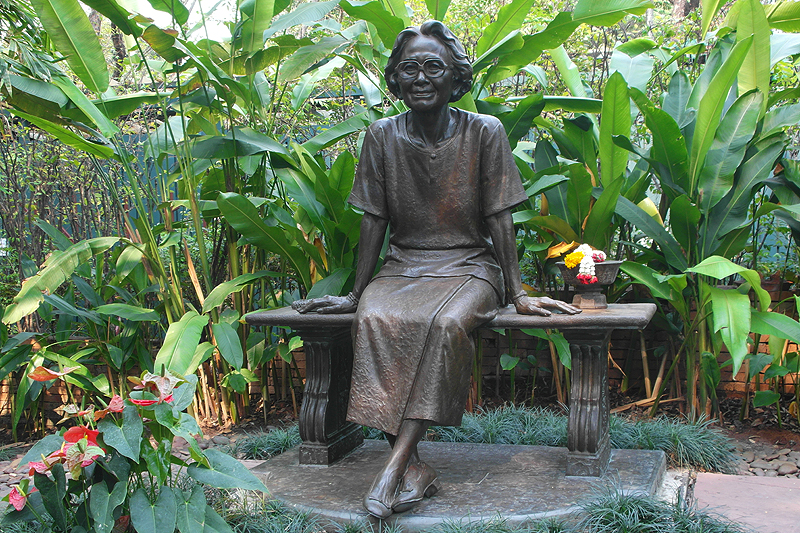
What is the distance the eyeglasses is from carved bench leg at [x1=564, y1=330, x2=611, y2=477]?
115 centimetres

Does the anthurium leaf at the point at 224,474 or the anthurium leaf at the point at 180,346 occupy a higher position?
the anthurium leaf at the point at 180,346

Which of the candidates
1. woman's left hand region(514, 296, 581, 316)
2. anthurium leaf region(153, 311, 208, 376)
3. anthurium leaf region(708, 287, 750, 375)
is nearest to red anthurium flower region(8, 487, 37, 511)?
anthurium leaf region(153, 311, 208, 376)

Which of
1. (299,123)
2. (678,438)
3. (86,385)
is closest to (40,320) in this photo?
(86,385)

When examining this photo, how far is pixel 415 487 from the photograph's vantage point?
2.61m

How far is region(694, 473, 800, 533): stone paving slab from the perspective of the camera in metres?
2.56

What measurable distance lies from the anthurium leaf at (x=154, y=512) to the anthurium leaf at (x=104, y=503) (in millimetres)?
50

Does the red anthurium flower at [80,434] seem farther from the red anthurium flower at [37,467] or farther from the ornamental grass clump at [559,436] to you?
the ornamental grass clump at [559,436]

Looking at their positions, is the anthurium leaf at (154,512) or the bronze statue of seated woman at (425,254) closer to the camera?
the anthurium leaf at (154,512)

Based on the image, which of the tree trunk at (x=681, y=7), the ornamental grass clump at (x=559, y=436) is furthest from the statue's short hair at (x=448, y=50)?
the tree trunk at (x=681, y=7)

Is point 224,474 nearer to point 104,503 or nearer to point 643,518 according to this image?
point 104,503

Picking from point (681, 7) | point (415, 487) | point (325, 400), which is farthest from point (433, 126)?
point (681, 7)

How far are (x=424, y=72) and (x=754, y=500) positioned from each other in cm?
207

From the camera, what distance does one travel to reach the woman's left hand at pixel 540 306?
286 centimetres

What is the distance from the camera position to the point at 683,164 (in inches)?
147
